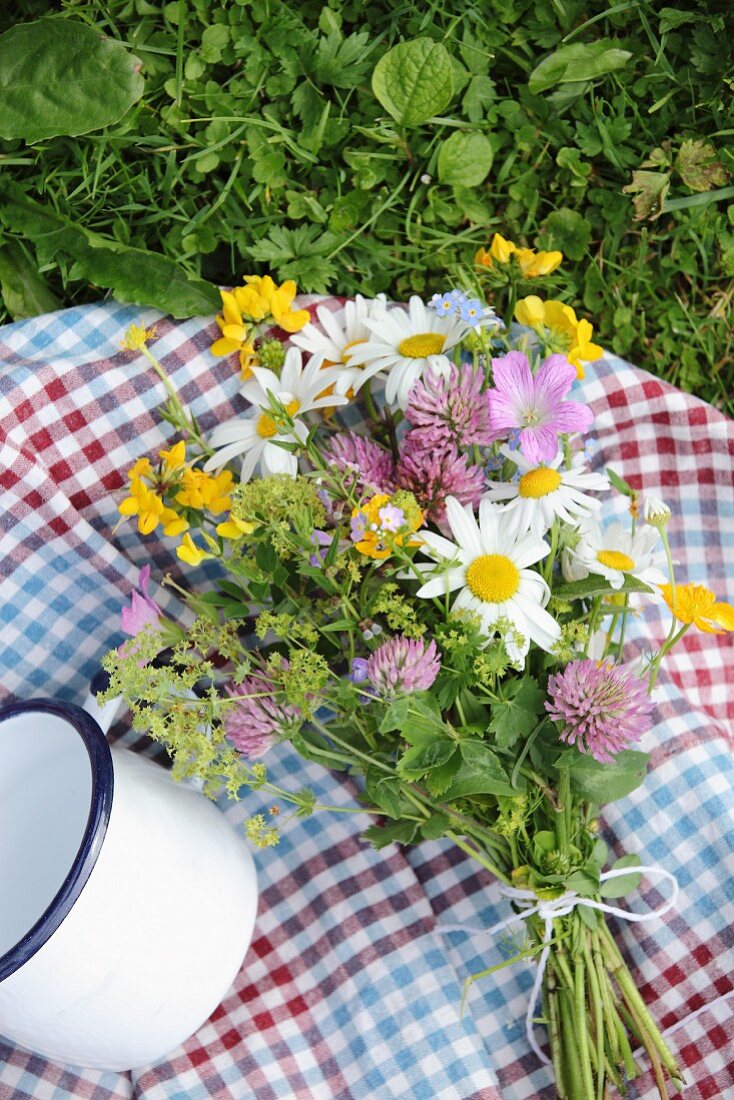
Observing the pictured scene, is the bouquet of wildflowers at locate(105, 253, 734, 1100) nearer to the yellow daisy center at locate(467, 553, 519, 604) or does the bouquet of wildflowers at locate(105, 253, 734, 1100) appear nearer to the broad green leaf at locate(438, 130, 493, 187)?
the yellow daisy center at locate(467, 553, 519, 604)

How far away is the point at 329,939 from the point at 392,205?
68cm

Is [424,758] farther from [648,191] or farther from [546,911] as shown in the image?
[648,191]

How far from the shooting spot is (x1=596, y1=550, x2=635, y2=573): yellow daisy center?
Answer: 707 mm

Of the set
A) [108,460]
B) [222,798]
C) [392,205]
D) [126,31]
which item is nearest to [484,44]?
[392,205]

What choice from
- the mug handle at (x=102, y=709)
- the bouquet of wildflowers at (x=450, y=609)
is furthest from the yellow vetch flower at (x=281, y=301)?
the mug handle at (x=102, y=709)

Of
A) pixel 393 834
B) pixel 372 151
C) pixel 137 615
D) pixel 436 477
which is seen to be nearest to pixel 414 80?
pixel 372 151

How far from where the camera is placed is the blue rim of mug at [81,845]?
2.22ft

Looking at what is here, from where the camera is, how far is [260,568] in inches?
26.7

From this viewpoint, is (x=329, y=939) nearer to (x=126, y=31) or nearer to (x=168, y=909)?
(x=168, y=909)

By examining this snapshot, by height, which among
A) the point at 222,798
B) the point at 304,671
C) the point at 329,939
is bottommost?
the point at 329,939

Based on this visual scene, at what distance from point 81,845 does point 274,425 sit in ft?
1.11

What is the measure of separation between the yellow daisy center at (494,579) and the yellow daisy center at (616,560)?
73mm

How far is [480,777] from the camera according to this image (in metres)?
0.69

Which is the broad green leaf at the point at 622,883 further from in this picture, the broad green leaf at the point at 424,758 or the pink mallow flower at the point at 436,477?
the pink mallow flower at the point at 436,477
